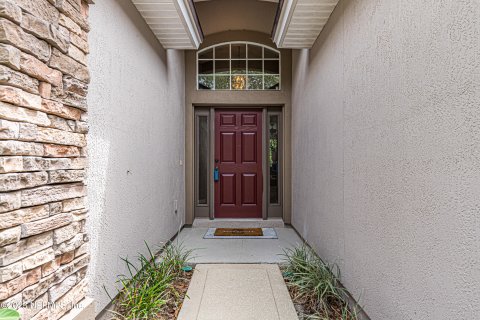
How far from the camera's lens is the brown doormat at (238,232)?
14.4 feet

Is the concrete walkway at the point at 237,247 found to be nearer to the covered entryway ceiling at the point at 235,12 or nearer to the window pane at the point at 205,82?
the window pane at the point at 205,82

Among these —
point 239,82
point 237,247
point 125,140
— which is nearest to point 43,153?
point 125,140

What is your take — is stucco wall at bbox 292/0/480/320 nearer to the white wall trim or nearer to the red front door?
the white wall trim

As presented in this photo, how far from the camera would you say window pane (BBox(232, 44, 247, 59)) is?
5.21m

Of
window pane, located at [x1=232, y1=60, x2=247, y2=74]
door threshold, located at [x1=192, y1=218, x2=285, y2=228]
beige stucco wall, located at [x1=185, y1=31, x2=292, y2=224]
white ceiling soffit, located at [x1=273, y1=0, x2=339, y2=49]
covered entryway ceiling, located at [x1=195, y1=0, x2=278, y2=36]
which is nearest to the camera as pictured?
white ceiling soffit, located at [x1=273, y1=0, x2=339, y2=49]

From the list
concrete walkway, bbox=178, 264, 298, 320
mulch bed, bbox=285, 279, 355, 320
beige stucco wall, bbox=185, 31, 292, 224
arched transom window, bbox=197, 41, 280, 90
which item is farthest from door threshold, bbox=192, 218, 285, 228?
mulch bed, bbox=285, 279, 355, 320

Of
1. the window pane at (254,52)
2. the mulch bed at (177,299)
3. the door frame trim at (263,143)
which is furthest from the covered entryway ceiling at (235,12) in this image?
the mulch bed at (177,299)

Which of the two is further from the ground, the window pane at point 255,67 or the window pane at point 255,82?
the window pane at point 255,67

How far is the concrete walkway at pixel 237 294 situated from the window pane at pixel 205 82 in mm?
3100

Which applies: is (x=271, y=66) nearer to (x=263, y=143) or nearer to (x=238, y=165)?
(x=263, y=143)

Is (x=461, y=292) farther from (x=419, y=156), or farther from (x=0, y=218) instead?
(x=0, y=218)

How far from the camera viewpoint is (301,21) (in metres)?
2.92

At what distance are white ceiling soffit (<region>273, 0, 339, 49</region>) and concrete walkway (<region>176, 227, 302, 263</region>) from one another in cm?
239

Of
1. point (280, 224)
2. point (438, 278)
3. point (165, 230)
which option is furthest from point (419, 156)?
point (280, 224)
